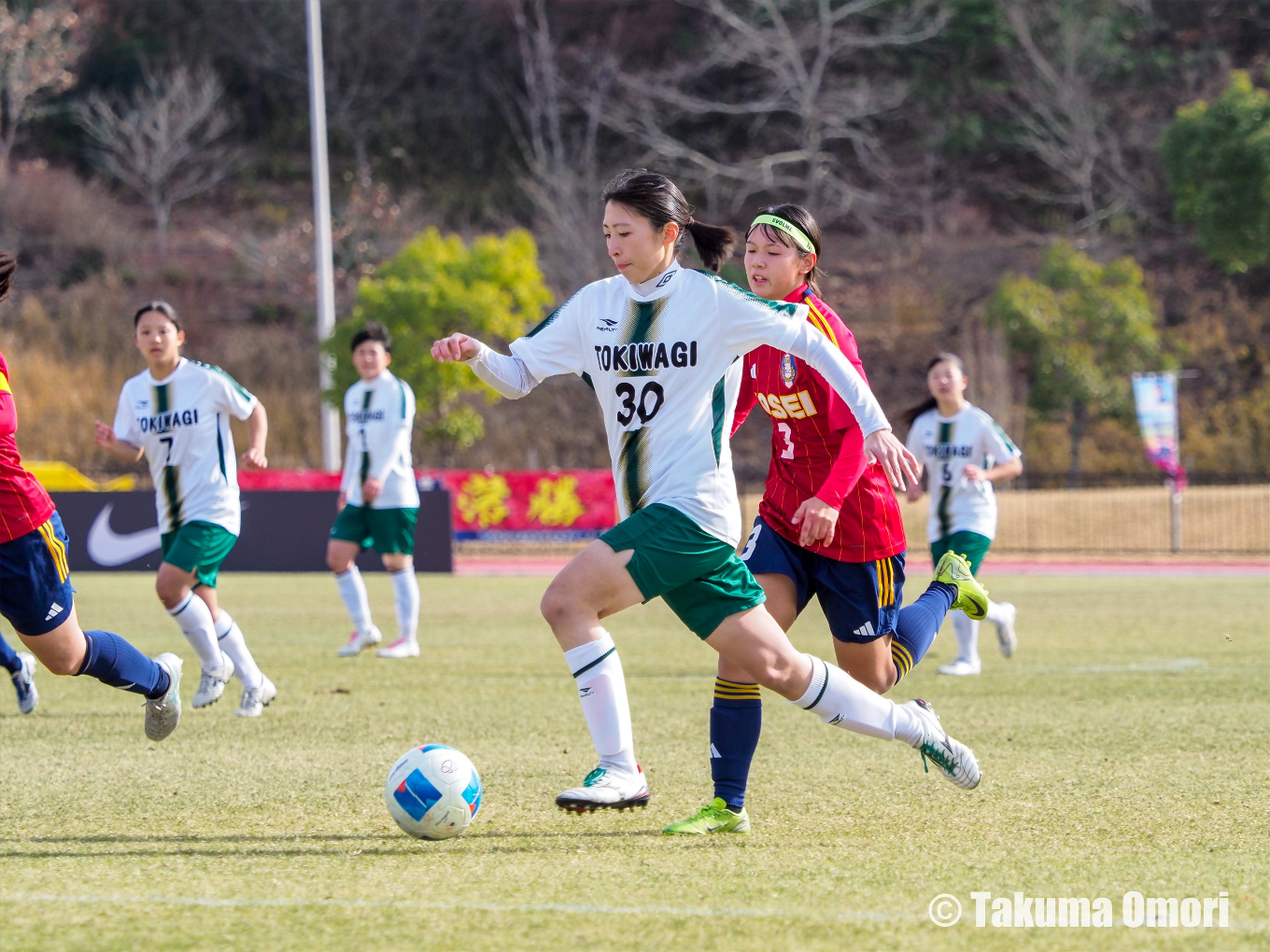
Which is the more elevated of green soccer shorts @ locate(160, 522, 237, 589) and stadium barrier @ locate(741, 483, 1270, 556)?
green soccer shorts @ locate(160, 522, 237, 589)

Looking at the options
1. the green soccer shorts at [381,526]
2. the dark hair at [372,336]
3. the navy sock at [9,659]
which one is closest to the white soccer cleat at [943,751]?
the navy sock at [9,659]

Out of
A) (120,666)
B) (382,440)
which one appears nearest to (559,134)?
(382,440)

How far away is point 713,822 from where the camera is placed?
4.54 meters

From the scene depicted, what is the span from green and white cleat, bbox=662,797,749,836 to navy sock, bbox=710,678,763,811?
44mm

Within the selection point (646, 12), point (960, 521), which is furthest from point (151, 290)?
point (960, 521)

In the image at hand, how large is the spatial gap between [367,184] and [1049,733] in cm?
3558

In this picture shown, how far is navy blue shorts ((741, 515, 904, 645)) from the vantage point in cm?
501

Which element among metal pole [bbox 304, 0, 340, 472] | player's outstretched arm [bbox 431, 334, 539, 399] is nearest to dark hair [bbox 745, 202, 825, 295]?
player's outstretched arm [bbox 431, 334, 539, 399]

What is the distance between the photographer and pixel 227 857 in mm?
4184

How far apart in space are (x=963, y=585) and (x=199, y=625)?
159 inches

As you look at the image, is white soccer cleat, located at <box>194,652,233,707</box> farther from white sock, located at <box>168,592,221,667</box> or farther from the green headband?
the green headband

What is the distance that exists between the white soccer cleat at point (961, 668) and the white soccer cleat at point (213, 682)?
15.0 ft

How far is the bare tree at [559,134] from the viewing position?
36094mm

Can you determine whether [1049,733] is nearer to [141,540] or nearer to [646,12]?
[141,540]
